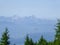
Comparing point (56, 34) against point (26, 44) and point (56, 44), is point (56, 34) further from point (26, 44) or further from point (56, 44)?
point (26, 44)

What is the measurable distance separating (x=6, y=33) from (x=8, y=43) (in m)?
1.39

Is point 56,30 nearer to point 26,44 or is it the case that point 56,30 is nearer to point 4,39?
point 4,39

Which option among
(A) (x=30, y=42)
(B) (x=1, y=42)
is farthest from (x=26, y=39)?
(B) (x=1, y=42)

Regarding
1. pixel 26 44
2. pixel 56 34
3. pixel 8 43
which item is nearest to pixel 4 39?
pixel 8 43

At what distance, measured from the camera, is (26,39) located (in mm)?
65688

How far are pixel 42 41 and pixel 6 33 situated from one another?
2073cm

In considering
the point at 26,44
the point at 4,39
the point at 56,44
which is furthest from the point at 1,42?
the point at 26,44

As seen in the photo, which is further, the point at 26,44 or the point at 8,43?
the point at 26,44

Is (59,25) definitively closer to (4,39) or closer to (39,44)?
(4,39)

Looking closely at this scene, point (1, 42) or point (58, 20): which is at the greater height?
point (58, 20)

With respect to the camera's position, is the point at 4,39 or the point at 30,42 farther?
the point at 30,42

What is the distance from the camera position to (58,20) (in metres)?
45.9

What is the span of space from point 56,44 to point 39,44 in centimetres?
1981

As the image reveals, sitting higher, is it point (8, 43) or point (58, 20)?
point (58, 20)
